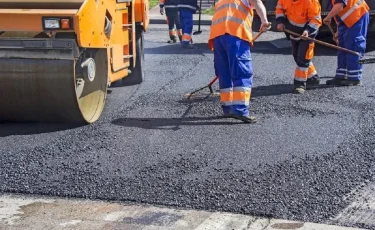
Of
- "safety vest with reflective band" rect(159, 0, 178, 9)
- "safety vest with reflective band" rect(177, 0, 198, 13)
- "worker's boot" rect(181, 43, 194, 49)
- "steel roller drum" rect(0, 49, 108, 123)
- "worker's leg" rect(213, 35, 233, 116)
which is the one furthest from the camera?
"safety vest with reflective band" rect(159, 0, 178, 9)

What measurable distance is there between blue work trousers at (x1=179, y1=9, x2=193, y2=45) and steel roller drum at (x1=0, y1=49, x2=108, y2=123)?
5702 mm

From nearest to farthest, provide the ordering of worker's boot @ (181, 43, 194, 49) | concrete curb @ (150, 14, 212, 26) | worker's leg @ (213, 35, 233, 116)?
1. worker's leg @ (213, 35, 233, 116)
2. worker's boot @ (181, 43, 194, 49)
3. concrete curb @ (150, 14, 212, 26)

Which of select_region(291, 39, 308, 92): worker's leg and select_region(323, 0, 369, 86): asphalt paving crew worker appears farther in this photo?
select_region(323, 0, 369, 86): asphalt paving crew worker

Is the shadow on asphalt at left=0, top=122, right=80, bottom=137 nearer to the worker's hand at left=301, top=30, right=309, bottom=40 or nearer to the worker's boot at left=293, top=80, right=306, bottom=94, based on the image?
A: the worker's boot at left=293, top=80, right=306, bottom=94

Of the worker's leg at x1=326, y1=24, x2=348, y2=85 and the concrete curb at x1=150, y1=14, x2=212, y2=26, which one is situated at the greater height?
the worker's leg at x1=326, y1=24, x2=348, y2=85

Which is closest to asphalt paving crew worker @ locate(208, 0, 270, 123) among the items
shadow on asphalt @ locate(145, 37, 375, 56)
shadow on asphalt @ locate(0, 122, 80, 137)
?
shadow on asphalt @ locate(0, 122, 80, 137)

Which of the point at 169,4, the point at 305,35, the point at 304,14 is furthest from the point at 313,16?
the point at 169,4

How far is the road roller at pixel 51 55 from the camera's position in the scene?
5.86 m

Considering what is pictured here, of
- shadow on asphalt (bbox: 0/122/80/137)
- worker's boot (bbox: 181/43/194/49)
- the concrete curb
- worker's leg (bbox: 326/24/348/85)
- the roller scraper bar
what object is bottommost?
the concrete curb

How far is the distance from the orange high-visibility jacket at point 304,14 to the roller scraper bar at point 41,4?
2969mm

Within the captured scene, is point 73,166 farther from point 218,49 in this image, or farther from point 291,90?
point 291,90

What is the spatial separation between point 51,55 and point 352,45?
13.6ft

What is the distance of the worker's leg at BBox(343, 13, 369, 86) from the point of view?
845 centimetres

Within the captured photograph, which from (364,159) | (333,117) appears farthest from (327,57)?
(364,159)
